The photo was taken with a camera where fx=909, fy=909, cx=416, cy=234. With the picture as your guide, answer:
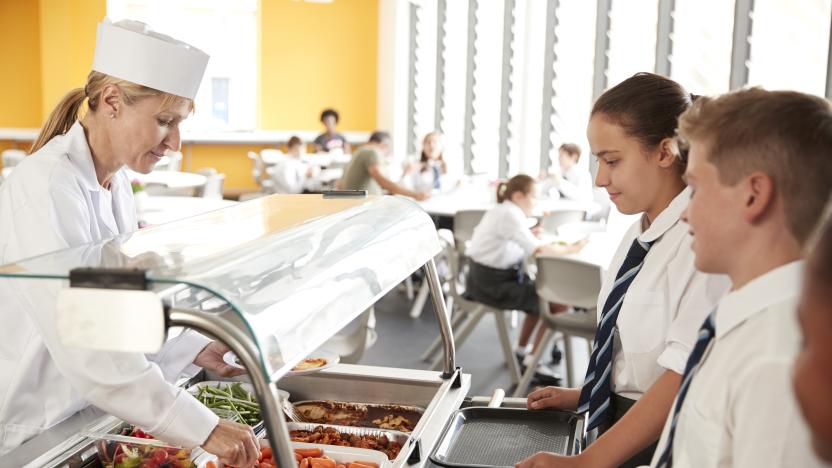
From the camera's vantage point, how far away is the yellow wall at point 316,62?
12266 mm

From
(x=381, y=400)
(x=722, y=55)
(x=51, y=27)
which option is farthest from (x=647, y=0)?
(x=51, y=27)

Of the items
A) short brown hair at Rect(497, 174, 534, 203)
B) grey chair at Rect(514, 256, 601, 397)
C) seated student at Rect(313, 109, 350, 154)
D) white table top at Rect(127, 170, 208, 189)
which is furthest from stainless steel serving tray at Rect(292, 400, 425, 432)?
seated student at Rect(313, 109, 350, 154)

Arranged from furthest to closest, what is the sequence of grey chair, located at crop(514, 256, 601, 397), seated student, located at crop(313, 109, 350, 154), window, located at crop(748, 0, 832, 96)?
seated student, located at crop(313, 109, 350, 154) → window, located at crop(748, 0, 832, 96) → grey chair, located at crop(514, 256, 601, 397)

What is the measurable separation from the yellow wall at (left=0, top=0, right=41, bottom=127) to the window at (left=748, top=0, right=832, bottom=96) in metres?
9.10

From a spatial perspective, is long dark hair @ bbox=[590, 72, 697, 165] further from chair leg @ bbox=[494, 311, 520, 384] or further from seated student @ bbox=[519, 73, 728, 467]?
chair leg @ bbox=[494, 311, 520, 384]

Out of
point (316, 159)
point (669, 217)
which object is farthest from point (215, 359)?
point (316, 159)

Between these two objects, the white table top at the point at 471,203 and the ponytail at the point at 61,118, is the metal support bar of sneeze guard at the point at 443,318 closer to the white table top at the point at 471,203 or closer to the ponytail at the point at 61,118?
the ponytail at the point at 61,118

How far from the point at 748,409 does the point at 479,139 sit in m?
9.63

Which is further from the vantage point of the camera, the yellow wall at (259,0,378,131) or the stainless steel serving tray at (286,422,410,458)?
the yellow wall at (259,0,378,131)

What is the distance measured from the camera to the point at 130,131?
168 centimetres

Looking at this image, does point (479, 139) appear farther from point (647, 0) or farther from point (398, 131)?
point (647, 0)

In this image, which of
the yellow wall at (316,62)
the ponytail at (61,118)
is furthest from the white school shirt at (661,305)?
the yellow wall at (316,62)

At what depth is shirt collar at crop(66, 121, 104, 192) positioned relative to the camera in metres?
1.63

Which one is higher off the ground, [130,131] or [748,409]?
[130,131]
